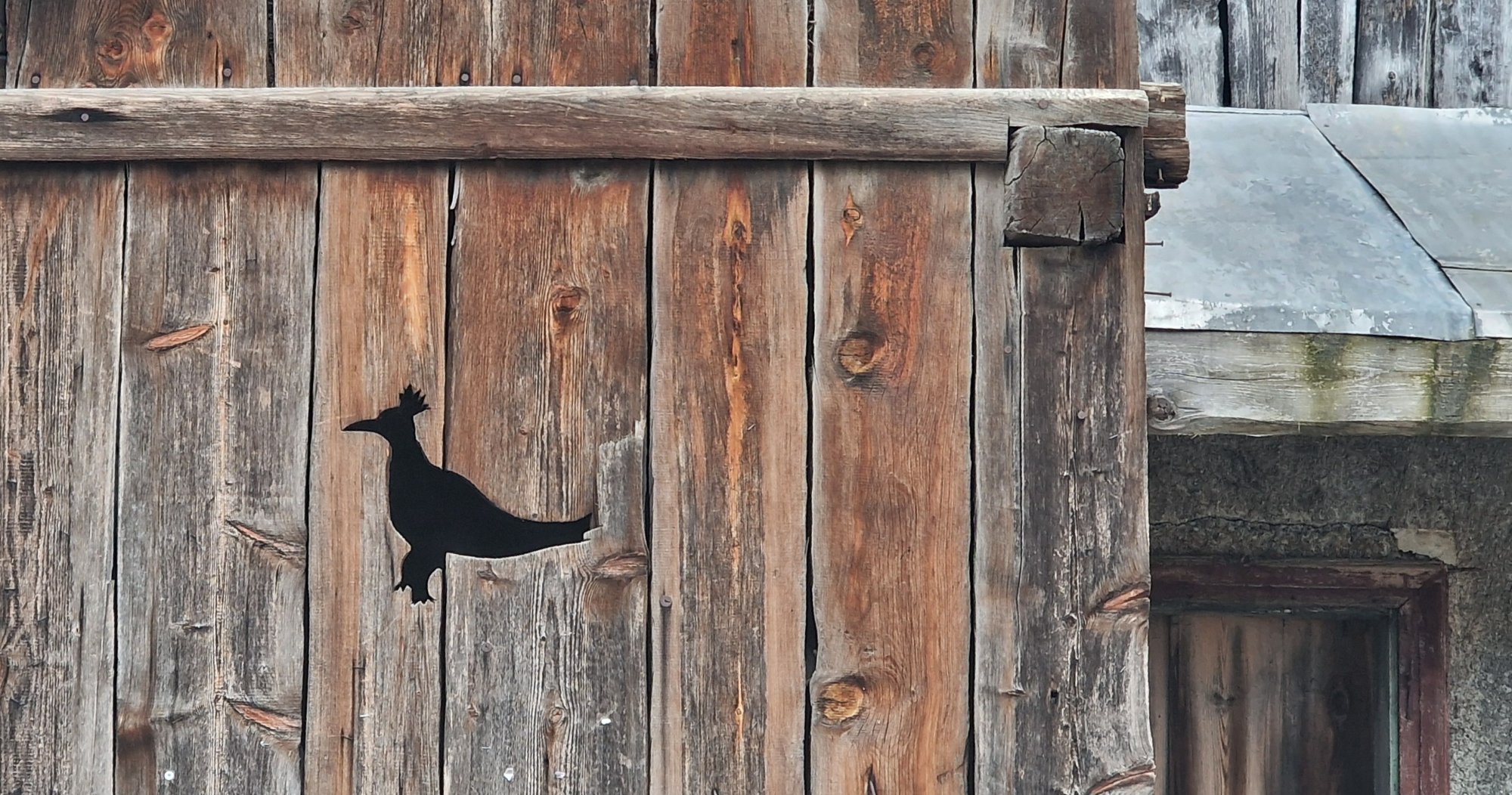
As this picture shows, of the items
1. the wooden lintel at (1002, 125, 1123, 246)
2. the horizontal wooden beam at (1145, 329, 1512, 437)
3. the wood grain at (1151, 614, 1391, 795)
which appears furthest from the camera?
the wood grain at (1151, 614, 1391, 795)

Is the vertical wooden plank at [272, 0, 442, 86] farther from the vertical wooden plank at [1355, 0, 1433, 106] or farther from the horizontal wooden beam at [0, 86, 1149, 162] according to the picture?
the vertical wooden plank at [1355, 0, 1433, 106]

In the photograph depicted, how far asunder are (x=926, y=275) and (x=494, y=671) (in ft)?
2.66

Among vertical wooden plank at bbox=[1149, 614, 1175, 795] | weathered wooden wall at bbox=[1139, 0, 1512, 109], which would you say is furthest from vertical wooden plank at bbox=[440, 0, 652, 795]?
weathered wooden wall at bbox=[1139, 0, 1512, 109]

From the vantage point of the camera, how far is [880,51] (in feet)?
5.64

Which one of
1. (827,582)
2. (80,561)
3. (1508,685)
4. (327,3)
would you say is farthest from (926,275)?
(1508,685)

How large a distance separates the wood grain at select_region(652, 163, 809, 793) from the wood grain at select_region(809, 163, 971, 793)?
0.04 metres

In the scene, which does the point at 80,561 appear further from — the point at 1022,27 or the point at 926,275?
the point at 1022,27

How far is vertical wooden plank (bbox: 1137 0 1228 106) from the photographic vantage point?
8.96ft

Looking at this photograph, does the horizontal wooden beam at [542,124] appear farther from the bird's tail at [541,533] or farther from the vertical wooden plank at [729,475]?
the bird's tail at [541,533]

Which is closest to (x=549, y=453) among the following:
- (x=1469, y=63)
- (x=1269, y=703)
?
(x=1269, y=703)

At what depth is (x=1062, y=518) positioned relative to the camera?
64.8 inches

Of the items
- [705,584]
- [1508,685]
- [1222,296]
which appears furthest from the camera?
[1508,685]

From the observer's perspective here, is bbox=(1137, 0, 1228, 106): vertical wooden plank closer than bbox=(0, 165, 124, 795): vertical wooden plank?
No

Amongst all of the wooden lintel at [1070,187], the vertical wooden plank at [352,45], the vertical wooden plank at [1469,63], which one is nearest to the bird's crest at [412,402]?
the vertical wooden plank at [352,45]
